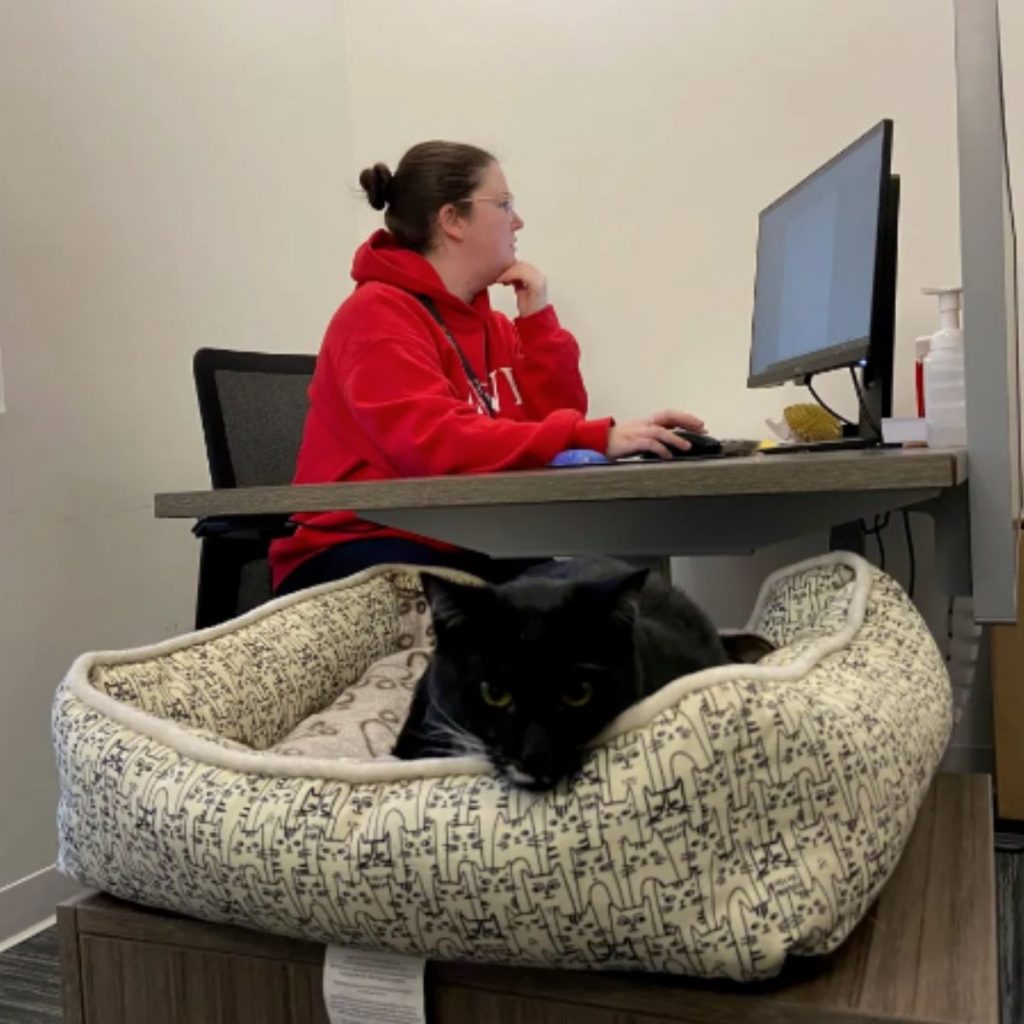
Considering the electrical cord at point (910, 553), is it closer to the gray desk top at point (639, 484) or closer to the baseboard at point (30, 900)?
the gray desk top at point (639, 484)

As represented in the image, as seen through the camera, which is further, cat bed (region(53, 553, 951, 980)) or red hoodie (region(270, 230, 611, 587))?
red hoodie (region(270, 230, 611, 587))

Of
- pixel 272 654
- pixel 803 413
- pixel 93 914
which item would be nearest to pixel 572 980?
pixel 93 914

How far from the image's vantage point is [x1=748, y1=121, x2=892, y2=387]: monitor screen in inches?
59.7

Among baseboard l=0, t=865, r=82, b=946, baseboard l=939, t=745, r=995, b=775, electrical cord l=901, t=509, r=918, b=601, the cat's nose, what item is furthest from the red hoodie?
baseboard l=939, t=745, r=995, b=775

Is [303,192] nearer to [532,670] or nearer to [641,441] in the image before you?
[641,441]

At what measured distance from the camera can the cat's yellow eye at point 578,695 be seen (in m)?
0.71

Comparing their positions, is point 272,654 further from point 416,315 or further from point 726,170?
point 726,170

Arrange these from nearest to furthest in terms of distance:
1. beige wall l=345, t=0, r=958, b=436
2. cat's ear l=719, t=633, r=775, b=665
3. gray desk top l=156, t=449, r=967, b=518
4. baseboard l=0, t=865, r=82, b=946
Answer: gray desk top l=156, t=449, r=967, b=518 → cat's ear l=719, t=633, r=775, b=665 → baseboard l=0, t=865, r=82, b=946 → beige wall l=345, t=0, r=958, b=436

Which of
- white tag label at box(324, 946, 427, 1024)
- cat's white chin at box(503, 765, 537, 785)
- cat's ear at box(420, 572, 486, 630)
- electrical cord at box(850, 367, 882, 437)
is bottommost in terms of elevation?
white tag label at box(324, 946, 427, 1024)

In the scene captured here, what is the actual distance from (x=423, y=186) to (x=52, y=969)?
1.45m

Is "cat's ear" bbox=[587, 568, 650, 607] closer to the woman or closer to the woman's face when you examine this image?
the woman

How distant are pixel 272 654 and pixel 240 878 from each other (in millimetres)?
477

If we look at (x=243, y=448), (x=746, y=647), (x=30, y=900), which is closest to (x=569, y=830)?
(x=746, y=647)

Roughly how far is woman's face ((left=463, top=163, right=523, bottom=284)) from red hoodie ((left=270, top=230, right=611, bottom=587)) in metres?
0.09
